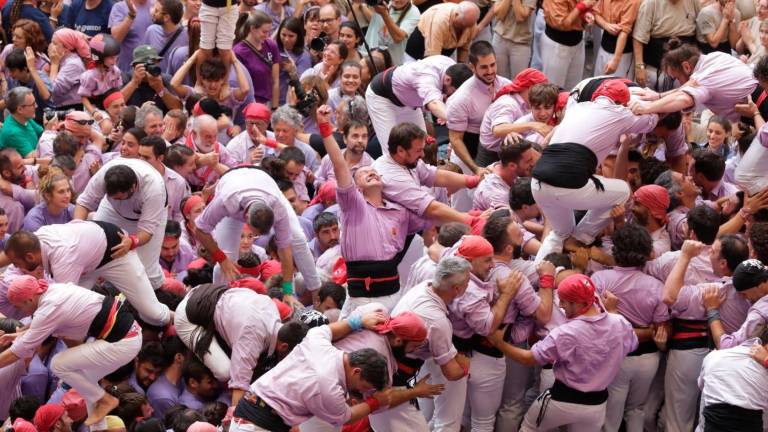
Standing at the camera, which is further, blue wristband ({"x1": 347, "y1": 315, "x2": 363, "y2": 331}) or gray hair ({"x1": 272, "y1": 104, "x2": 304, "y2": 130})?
gray hair ({"x1": 272, "y1": 104, "x2": 304, "y2": 130})

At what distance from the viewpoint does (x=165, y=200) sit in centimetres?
884

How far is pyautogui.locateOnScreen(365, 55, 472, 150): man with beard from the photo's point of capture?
32.2 ft

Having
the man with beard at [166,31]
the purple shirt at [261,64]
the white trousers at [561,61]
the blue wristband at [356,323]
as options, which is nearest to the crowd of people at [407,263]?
the blue wristband at [356,323]

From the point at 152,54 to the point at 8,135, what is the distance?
1438mm

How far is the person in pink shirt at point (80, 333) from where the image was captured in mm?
7664

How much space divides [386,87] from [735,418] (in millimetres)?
4016

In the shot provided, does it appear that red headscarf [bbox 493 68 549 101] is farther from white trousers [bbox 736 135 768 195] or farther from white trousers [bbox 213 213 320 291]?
white trousers [bbox 213 213 320 291]

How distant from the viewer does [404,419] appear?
→ 7.54 m

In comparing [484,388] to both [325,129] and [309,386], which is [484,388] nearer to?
[309,386]

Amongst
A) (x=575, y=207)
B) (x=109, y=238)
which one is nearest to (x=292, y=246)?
A: (x=109, y=238)

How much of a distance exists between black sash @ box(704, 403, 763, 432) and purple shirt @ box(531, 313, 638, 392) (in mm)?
599

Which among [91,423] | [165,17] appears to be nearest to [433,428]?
[91,423]

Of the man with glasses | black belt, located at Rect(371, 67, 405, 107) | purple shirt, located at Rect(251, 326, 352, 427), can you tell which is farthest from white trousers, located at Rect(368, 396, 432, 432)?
the man with glasses

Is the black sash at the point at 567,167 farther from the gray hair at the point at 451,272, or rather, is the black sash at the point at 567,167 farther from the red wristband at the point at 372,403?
the red wristband at the point at 372,403
